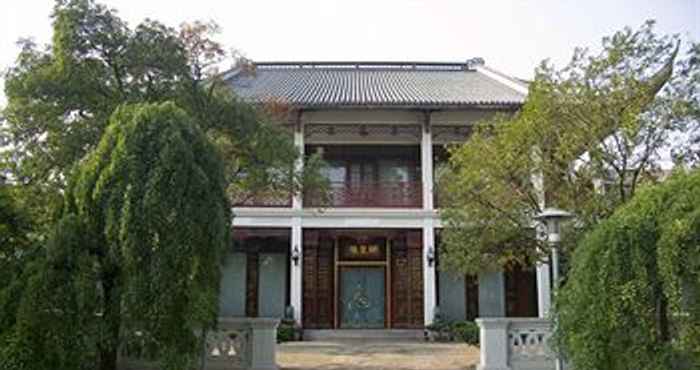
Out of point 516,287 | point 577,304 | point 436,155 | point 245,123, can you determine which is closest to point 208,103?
point 245,123

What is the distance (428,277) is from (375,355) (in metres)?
4.69

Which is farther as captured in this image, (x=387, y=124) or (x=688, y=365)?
(x=387, y=124)

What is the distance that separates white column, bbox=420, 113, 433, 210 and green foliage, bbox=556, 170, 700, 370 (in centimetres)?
1036

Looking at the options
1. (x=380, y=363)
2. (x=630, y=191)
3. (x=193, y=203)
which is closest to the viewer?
(x=193, y=203)

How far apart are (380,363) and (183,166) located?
5.97m

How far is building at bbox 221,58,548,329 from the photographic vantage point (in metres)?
17.7

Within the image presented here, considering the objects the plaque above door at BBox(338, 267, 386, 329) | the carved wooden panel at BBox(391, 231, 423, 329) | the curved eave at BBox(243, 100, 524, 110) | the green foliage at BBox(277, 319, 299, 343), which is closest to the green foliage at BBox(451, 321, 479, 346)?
the carved wooden panel at BBox(391, 231, 423, 329)

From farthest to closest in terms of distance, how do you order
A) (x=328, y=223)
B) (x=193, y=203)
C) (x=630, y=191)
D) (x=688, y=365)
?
(x=328, y=223), (x=630, y=191), (x=193, y=203), (x=688, y=365)

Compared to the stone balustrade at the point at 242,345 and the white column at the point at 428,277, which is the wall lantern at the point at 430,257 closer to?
the white column at the point at 428,277

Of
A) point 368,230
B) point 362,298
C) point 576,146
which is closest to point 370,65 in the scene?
point 368,230

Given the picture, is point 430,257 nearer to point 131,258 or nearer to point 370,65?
point 370,65

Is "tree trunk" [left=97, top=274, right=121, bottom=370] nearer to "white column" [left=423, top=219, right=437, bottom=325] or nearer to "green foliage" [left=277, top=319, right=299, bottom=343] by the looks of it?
"green foliage" [left=277, top=319, right=299, bottom=343]

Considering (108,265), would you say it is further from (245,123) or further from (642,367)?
(642,367)

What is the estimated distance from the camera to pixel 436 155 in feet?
63.0
